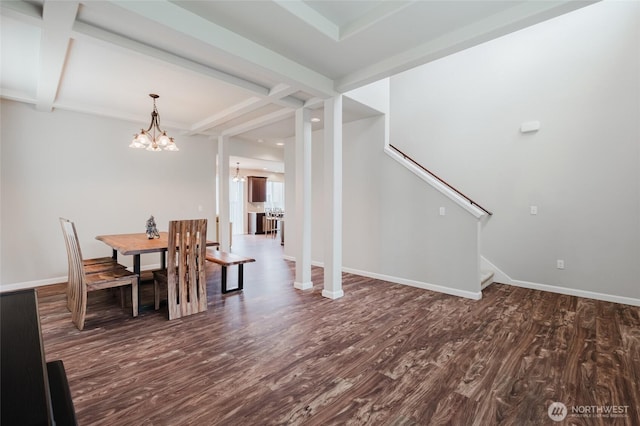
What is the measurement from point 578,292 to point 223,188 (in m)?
6.22

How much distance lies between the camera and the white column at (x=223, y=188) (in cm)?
618

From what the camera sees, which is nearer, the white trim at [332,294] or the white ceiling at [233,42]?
the white ceiling at [233,42]

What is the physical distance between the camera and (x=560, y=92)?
4.03 meters

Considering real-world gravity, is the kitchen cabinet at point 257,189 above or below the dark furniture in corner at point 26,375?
above

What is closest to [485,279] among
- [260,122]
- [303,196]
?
[303,196]

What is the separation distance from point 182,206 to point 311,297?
11.8ft

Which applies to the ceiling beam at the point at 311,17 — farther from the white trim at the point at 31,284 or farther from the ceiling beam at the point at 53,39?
the white trim at the point at 31,284

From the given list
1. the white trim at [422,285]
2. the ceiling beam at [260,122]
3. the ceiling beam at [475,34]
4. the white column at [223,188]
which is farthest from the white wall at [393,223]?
the white column at [223,188]

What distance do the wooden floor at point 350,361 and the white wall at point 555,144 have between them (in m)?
0.75

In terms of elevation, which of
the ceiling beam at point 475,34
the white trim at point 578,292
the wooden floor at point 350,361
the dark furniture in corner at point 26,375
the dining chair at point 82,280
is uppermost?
the ceiling beam at point 475,34

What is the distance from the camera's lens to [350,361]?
234cm

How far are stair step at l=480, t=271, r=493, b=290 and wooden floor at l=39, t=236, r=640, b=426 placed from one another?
16.8 inches

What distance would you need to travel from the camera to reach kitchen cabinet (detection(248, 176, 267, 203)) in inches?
459

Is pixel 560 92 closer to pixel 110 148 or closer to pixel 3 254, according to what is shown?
pixel 110 148
